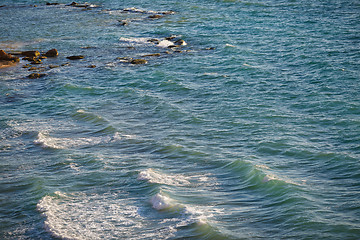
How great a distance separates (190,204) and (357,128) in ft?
29.4

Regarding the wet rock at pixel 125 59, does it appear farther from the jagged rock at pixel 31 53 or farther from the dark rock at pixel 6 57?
the dark rock at pixel 6 57

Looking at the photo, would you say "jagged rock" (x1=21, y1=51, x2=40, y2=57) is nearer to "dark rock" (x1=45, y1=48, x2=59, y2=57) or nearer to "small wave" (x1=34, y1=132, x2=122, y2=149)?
"dark rock" (x1=45, y1=48, x2=59, y2=57)

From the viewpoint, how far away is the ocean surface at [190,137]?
11656 mm

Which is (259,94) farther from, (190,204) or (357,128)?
(190,204)

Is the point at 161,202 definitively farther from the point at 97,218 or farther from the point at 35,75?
the point at 35,75

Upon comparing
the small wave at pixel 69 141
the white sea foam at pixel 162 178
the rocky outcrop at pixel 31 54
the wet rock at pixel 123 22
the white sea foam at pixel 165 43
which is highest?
the wet rock at pixel 123 22

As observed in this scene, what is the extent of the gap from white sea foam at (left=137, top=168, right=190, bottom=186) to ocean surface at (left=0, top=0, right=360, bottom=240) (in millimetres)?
71

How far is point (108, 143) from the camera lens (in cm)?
1764

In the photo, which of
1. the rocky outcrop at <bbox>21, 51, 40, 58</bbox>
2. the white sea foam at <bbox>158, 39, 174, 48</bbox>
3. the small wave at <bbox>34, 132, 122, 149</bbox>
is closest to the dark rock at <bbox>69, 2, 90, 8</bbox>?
the rocky outcrop at <bbox>21, 51, 40, 58</bbox>

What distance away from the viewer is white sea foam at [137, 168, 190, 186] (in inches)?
544

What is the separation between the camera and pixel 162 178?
14.1m

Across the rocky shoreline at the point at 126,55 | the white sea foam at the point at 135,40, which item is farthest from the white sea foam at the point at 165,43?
the white sea foam at the point at 135,40

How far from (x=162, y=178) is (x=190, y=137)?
4.10 meters

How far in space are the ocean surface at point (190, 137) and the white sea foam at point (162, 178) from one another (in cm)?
7
